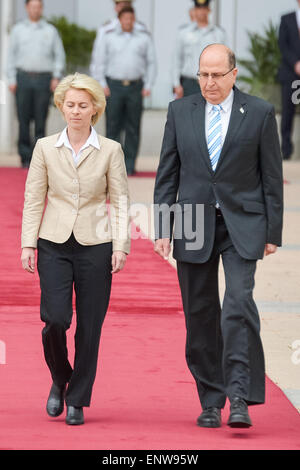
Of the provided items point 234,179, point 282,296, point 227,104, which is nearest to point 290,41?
point 282,296

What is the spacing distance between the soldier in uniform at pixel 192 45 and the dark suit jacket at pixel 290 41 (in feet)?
11.8

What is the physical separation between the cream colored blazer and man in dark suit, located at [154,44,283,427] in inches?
8.3

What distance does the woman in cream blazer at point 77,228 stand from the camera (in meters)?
5.91

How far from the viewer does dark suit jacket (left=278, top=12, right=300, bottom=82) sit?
19.2m

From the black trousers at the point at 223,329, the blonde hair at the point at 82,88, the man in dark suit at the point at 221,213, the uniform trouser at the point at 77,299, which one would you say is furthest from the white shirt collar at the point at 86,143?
the black trousers at the point at 223,329

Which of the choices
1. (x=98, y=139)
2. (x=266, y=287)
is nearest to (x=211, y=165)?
(x=98, y=139)

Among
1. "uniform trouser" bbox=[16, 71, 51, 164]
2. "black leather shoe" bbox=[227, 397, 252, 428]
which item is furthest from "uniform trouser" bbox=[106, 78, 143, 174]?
"black leather shoe" bbox=[227, 397, 252, 428]

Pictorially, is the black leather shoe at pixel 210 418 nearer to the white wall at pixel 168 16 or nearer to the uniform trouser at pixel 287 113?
the uniform trouser at pixel 287 113

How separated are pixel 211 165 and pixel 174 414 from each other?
118 centimetres

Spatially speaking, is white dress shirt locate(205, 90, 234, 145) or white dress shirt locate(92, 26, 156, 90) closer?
white dress shirt locate(205, 90, 234, 145)

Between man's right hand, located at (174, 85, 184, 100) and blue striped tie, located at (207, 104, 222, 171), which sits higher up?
blue striped tie, located at (207, 104, 222, 171)

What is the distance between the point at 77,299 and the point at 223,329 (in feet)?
2.23

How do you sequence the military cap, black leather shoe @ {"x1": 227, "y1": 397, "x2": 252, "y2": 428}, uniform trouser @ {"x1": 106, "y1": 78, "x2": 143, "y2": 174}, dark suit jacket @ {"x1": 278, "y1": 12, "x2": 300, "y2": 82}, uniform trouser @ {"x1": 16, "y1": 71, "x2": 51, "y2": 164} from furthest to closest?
dark suit jacket @ {"x1": 278, "y1": 12, "x2": 300, "y2": 82}
uniform trouser @ {"x1": 16, "y1": 71, "x2": 51, "y2": 164}
uniform trouser @ {"x1": 106, "y1": 78, "x2": 143, "y2": 174}
the military cap
black leather shoe @ {"x1": 227, "y1": 397, "x2": 252, "y2": 428}

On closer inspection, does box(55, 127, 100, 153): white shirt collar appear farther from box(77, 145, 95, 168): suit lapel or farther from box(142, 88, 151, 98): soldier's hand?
box(142, 88, 151, 98): soldier's hand
